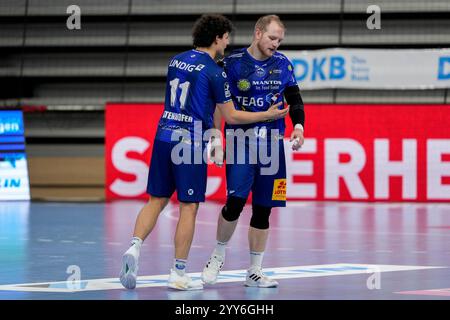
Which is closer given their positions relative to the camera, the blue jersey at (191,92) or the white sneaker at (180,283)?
the white sneaker at (180,283)

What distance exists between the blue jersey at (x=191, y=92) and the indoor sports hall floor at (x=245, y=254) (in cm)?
122

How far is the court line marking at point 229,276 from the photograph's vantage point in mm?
7746

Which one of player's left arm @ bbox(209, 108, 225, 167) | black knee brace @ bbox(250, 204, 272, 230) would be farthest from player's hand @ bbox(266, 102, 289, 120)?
black knee brace @ bbox(250, 204, 272, 230)

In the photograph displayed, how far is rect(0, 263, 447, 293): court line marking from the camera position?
7.75 meters

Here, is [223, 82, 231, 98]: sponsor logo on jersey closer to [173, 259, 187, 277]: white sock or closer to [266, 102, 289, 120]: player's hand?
[266, 102, 289, 120]: player's hand

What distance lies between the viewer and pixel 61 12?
22031 mm

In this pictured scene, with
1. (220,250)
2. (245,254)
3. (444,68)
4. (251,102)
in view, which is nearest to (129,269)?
(220,250)

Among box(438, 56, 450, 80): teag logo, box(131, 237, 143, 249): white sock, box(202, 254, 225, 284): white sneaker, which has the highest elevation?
box(438, 56, 450, 80): teag logo

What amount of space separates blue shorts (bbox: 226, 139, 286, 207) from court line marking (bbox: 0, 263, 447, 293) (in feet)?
2.34

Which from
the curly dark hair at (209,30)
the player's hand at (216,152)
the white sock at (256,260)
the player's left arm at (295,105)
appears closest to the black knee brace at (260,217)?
the white sock at (256,260)

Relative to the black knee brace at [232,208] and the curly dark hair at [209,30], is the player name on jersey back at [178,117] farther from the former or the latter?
the black knee brace at [232,208]

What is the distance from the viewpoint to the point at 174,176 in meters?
7.86

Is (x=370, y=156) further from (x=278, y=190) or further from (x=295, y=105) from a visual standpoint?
(x=278, y=190)

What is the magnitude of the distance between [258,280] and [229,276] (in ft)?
2.15
